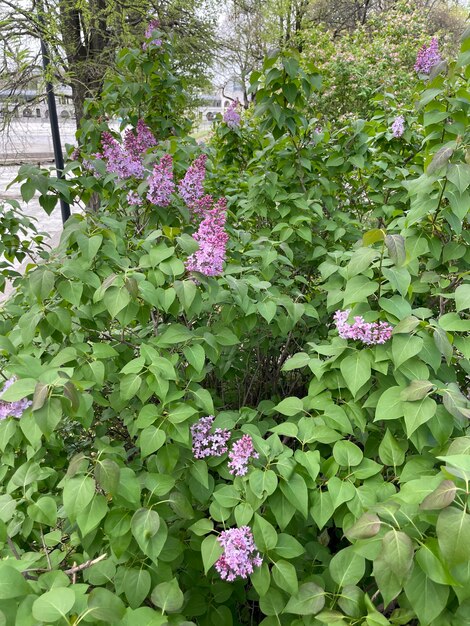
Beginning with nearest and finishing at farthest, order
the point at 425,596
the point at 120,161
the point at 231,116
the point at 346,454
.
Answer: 1. the point at 425,596
2. the point at 346,454
3. the point at 120,161
4. the point at 231,116

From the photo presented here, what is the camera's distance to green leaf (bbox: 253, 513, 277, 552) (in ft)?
4.11

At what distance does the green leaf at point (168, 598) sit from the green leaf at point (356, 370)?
691 millimetres

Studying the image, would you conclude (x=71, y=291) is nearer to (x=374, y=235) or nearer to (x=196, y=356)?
(x=196, y=356)

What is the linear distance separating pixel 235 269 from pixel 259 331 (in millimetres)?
588

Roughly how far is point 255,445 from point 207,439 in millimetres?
165

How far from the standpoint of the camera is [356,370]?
141 cm

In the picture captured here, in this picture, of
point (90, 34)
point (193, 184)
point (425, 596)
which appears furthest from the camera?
point (90, 34)

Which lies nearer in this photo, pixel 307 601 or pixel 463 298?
pixel 307 601

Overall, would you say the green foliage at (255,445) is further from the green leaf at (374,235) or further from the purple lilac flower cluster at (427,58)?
the purple lilac flower cluster at (427,58)

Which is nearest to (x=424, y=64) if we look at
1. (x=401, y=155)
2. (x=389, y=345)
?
(x=401, y=155)

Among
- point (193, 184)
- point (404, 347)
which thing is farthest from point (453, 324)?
point (193, 184)

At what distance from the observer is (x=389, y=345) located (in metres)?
1.43

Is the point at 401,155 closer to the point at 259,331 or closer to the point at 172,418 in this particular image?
the point at 259,331

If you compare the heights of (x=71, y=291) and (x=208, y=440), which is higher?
(x=71, y=291)
